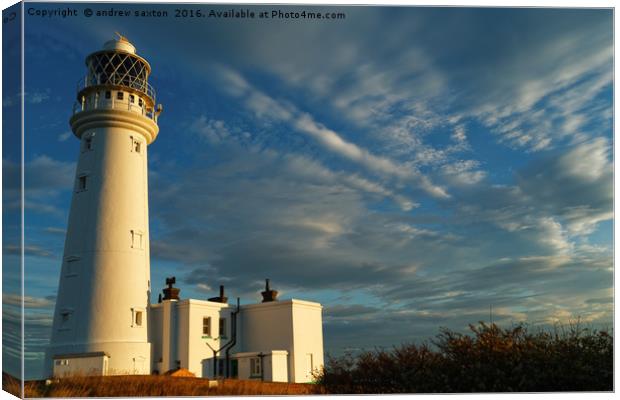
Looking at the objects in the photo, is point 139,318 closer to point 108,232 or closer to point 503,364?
point 108,232

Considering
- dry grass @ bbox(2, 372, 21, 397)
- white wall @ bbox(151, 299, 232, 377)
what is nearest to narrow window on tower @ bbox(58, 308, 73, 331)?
white wall @ bbox(151, 299, 232, 377)

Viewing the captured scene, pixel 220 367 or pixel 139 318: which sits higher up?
pixel 139 318

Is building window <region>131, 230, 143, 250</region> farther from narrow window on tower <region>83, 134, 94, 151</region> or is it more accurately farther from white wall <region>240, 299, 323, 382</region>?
white wall <region>240, 299, 323, 382</region>

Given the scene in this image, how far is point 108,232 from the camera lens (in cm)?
2227

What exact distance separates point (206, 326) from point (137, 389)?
9.50 meters

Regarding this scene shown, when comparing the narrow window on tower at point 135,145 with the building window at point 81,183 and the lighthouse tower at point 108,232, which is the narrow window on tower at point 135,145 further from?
the building window at point 81,183

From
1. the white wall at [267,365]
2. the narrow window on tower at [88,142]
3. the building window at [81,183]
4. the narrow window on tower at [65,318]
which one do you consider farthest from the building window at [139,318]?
the narrow window on tower at [88,142]

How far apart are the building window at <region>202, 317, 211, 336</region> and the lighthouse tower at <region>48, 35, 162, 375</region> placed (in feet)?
7.17

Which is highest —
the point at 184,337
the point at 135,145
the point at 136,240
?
the point at 135,145

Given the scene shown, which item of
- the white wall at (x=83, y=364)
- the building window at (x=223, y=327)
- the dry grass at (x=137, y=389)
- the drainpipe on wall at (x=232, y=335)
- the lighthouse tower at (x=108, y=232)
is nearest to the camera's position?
the dry grass at (x=137, y=389)

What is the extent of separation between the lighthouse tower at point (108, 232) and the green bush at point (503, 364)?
460 inches

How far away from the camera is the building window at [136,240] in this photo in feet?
74.4

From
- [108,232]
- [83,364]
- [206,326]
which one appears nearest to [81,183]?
[108,232]

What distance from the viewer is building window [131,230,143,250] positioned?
22678 mm
